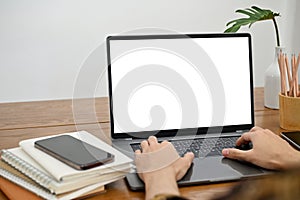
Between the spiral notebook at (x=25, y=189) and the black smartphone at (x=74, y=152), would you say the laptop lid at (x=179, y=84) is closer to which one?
the black smartphone at (x=74, y=152)

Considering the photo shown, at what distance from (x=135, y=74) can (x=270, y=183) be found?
1041 millimetres

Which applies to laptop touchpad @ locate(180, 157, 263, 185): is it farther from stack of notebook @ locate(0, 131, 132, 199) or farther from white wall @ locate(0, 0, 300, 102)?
white wall @ locate(0, 0, 300, 102)

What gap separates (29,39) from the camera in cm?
272

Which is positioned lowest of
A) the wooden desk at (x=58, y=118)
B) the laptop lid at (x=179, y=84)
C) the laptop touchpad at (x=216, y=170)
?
the laptop touchpad at (x=216, y=170)

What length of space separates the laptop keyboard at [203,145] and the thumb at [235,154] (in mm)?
38

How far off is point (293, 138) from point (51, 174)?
0.69 m

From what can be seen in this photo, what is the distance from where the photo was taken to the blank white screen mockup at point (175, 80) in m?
1.29

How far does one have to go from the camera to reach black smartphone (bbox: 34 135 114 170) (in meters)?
0.91

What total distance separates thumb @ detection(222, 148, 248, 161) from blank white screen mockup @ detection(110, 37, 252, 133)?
0.24m

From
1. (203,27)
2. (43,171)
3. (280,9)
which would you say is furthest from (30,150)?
(280,9)

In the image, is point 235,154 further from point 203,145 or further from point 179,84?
point 179,84

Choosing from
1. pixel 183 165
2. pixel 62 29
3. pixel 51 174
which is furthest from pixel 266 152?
pixel 62 29

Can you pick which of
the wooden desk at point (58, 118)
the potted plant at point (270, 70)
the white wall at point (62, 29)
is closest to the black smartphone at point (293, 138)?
the wooden desk at point (58, 118)

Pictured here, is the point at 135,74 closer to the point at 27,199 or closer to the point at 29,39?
the point at 27,199
